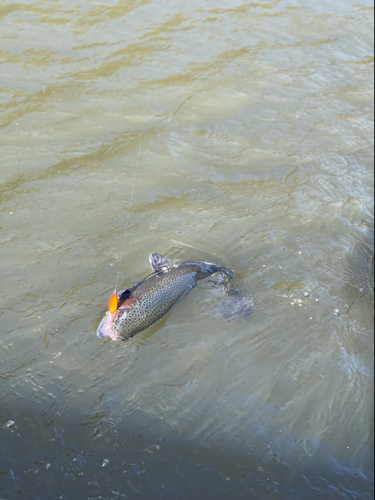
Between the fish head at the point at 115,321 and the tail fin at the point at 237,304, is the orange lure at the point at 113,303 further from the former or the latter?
the tail fin at the point at 237,304

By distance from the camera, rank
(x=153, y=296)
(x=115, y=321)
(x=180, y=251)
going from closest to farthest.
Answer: (x=115, y=321), (x=153, y=296), (x=180, y=251)

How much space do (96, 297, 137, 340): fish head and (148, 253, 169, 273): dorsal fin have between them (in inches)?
20.6

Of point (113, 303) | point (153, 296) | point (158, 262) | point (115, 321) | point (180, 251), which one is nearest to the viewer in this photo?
point (113, 303)

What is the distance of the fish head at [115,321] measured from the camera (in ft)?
12.4

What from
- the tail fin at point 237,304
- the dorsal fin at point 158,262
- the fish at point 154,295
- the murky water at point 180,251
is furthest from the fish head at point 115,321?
the tail fin at point 237,304

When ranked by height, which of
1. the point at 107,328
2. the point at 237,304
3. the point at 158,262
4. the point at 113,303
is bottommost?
the point at 237,304

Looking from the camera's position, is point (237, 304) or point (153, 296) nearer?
point (153, 296)

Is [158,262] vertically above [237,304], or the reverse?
[158,262]

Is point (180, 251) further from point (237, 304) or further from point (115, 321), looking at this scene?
point (115, 321)

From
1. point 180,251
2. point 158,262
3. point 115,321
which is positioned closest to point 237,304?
point 180,251

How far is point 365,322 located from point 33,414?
3814 mm

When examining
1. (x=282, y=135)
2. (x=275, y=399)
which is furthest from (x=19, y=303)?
(x=282, y=135)

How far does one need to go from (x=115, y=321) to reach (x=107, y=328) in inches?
4.6

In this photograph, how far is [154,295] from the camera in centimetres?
401
